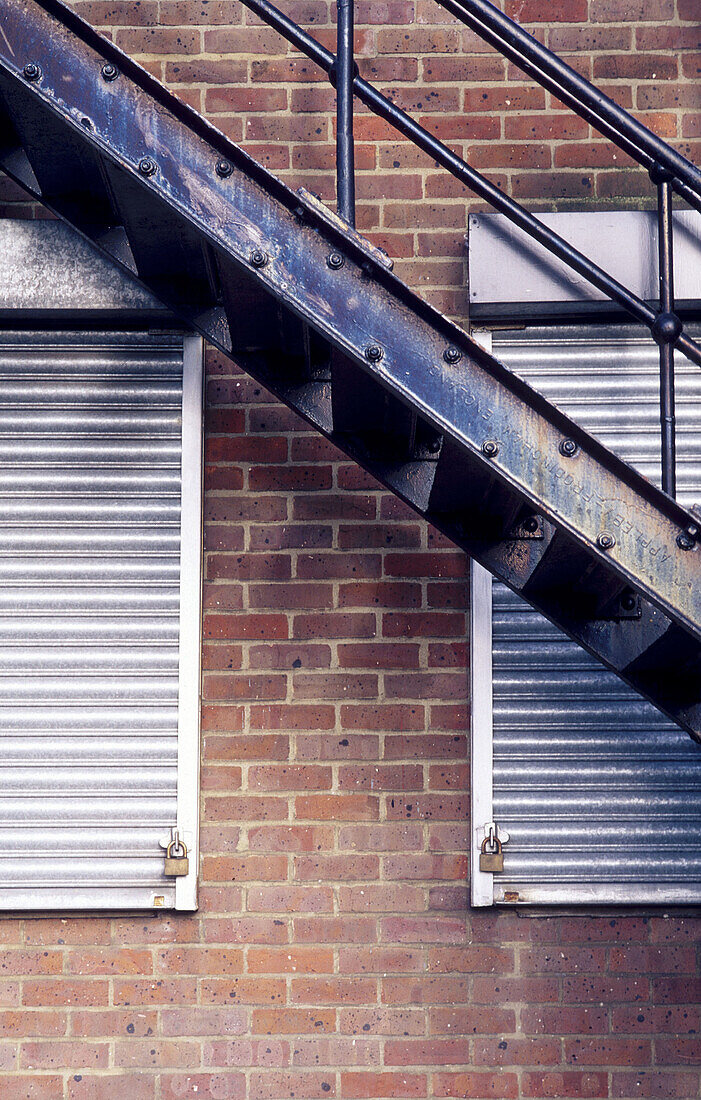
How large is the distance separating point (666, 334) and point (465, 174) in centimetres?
76

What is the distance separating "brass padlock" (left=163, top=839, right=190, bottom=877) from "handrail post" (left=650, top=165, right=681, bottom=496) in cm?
197

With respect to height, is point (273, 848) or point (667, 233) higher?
point (667, 233)

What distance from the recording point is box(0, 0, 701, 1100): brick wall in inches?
128

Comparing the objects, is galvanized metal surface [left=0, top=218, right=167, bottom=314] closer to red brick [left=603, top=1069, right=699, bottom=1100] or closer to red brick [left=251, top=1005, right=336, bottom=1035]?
red brick [left=251, top=1005, right=336, bottom=1035]

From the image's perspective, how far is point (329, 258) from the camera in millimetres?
2381

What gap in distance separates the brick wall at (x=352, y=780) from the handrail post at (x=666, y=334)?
1.02 metres

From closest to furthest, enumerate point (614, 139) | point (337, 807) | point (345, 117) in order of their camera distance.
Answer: point (345, 117) → point (614, 139) → point (337, 807)

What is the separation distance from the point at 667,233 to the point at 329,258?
3.04ft

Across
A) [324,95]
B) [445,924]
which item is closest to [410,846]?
[445,924]

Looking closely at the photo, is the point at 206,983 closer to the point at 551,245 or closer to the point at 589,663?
the point at 589,663

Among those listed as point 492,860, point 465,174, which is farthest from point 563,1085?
point 465,174

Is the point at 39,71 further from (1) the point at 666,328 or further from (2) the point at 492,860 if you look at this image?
(2) the point at 492,860

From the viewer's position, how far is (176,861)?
3.29 meters

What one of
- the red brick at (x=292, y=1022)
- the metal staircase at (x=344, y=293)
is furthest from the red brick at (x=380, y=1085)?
the metal staircase at (x=344, y=293)
